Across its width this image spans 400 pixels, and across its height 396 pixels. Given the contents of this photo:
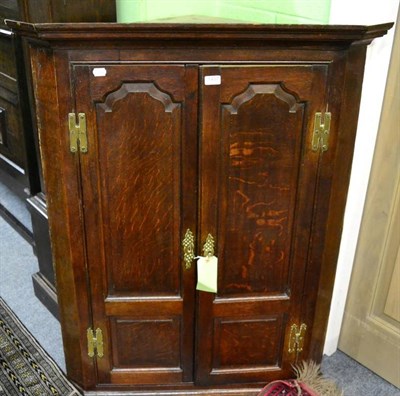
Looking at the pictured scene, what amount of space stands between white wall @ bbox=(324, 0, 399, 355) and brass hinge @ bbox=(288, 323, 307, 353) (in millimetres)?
294

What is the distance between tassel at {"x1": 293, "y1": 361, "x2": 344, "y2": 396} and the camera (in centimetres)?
168

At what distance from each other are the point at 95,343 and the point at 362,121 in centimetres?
112

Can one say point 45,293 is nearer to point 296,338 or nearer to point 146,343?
point 146,343

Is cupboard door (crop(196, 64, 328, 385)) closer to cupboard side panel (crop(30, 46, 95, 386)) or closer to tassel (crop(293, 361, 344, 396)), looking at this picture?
tassel (crop(293, 361, 344, 396))

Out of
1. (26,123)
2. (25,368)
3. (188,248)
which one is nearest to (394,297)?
(188,248)

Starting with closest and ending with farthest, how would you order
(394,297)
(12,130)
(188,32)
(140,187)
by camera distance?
(188,32), (140,187), (394,297), (12,130)

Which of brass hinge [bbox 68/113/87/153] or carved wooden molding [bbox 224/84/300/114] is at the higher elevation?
carved wooden molding [bbox 224/84/300/114]

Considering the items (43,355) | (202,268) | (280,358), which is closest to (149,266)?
(202,268)

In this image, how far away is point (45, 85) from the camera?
130 cm

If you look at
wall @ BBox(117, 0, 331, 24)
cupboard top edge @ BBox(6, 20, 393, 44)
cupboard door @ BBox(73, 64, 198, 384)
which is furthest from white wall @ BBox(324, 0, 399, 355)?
cupboard door @ BBox(73, 64, 198, 384)

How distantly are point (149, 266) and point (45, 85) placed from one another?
597 mm

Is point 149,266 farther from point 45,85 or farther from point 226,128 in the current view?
point 45,85

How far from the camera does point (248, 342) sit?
1.64 meters

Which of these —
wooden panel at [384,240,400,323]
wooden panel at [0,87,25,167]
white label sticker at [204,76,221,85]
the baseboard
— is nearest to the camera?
white label sticker at [204,76,221,85]
